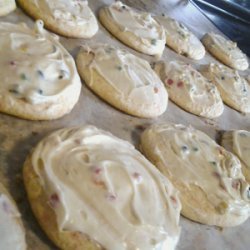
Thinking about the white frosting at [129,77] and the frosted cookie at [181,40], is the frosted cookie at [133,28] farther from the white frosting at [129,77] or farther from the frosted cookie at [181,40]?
the white frosting at [129,77]

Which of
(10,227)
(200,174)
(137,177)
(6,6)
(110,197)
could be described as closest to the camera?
(10,227)

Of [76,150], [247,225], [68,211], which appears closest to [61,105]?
[76,150]

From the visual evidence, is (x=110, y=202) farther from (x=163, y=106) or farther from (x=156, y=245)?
(x=163, y=106)

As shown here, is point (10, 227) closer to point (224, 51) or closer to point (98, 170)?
point (98, 170)

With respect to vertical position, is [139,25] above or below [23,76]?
below

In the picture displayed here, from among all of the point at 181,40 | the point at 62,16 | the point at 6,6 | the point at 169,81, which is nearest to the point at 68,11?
the point at 62,16

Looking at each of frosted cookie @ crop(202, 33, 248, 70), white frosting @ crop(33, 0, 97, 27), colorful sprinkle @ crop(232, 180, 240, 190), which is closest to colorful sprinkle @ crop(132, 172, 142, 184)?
colorful sprinkle @ crop(232, 180, 240, 190)

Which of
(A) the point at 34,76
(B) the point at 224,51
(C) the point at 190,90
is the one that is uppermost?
(A) the point at 34,76

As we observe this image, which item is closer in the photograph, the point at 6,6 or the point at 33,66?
the point at 33,66
